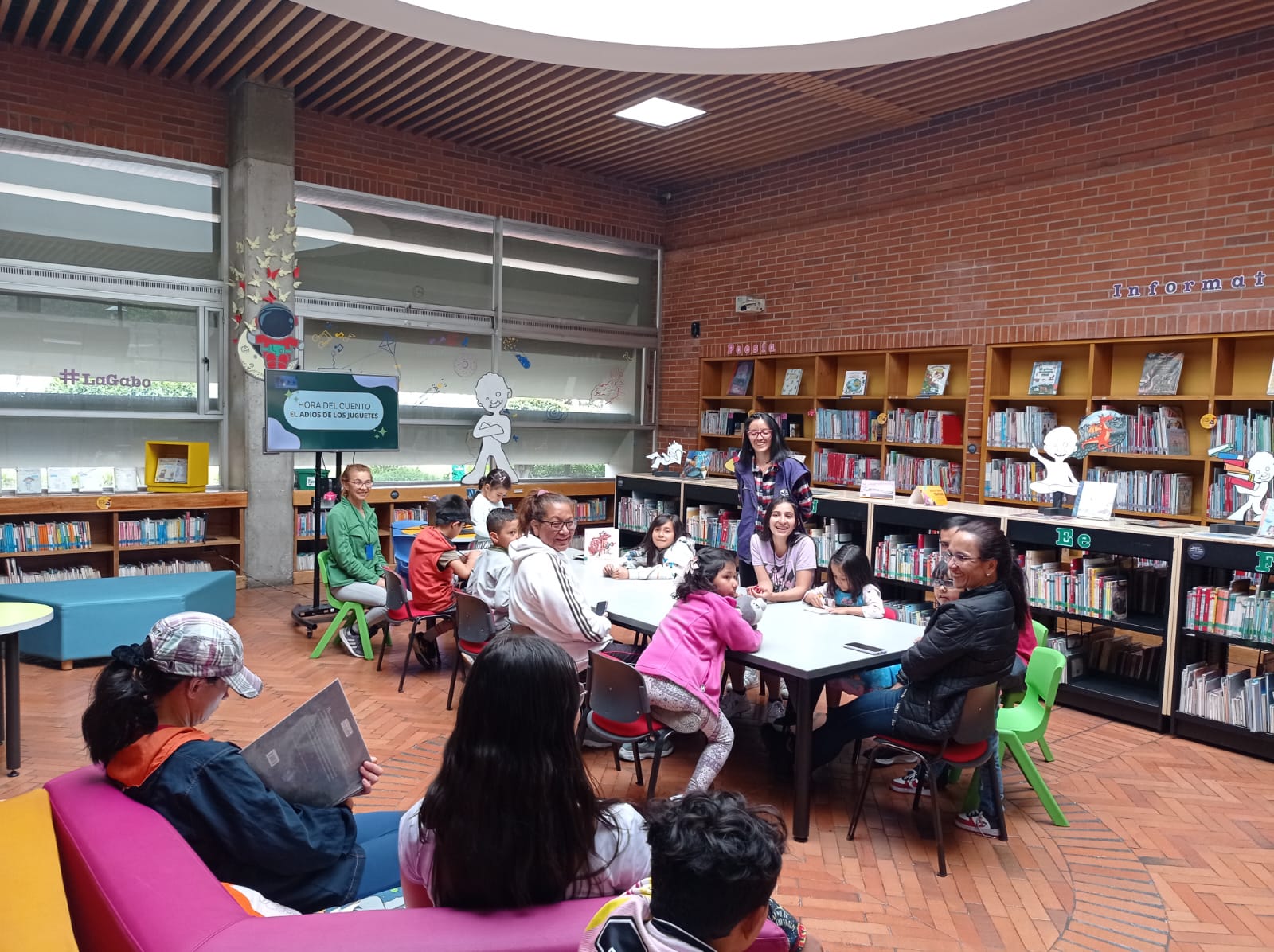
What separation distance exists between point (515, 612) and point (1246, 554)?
335 cm

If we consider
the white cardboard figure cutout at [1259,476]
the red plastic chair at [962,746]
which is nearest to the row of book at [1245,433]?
→ the white cardboard figure cutout at [1259,476]

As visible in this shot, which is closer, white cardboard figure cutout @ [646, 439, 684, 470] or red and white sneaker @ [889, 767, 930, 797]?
red and white sneaker @ [889, 767, 930, 797]

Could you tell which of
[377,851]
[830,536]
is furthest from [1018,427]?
[377,851]

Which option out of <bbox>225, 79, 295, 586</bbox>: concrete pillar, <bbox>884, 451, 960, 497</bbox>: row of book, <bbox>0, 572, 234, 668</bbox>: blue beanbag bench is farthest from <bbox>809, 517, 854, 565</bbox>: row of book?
<bbox>225, 79, 295, 586</bbox>: concrete pillar

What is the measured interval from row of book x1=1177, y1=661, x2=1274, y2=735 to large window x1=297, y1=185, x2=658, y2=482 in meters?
6.23

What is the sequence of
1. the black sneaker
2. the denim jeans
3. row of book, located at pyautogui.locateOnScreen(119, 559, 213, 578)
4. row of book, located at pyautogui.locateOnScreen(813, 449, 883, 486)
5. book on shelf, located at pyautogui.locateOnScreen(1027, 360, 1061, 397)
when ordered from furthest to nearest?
row of book, located at pyautogui.locateOnScreen(813, 449, 883, 486) → row of book, located at pyautogui.locateOnScreen(119, 559, 213, 578) → book on shelf, located at pyautogui.locateOnScreen(1027, 360, 1061, 397) → the black sneaker → the denim jeans

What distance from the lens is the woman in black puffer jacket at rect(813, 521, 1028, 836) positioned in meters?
3.11

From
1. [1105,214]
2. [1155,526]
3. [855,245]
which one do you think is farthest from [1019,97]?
[1155,526]

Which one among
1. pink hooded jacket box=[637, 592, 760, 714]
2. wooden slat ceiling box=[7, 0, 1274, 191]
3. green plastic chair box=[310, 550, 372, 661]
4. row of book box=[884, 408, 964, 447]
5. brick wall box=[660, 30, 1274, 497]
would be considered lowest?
green plastic chair box=[310, 550, 372, 661]

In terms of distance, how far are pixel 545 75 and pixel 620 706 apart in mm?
5119

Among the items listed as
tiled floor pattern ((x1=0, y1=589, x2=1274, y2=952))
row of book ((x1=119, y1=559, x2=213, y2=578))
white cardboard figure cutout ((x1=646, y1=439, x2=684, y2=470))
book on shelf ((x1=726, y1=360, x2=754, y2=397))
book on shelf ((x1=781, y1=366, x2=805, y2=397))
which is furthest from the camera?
book on shelf ((x1=726, y1=360, x2=754, y2=397))

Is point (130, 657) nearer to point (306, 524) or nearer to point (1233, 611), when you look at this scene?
point (1233, 611)

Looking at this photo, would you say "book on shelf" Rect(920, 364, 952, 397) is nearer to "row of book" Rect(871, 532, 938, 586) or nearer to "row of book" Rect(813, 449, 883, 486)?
"row of book" Rect(813, 449, 883, 486)

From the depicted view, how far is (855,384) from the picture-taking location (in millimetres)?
8117
